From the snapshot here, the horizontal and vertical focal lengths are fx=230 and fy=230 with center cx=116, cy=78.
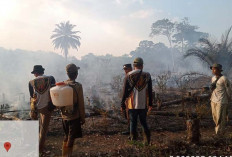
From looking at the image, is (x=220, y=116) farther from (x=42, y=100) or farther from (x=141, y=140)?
(x=42, y=100)

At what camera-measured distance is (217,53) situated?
1399 centimetres

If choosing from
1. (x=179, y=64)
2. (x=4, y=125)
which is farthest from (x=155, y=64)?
(x=4, y=125)

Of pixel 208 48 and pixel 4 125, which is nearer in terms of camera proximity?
pixel 4 125

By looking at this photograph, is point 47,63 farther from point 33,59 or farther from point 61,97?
point 61,97

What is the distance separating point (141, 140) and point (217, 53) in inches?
408

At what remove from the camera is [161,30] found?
2344 inches

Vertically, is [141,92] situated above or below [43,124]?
above

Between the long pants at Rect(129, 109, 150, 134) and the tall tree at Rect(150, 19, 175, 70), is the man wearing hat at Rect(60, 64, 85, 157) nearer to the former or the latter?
the long pants at Rect(129, 109, 150, 134)

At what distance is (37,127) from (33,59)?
121 ft

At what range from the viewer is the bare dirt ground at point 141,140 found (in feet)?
14.8

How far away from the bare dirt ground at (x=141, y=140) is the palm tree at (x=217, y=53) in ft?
22.0

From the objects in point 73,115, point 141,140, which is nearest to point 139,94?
point 141,140

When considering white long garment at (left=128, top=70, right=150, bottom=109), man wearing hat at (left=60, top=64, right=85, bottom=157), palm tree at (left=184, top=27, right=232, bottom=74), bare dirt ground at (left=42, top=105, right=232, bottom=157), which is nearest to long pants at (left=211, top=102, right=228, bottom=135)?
bare dirt ground at (left=42, top=105, right=232, bottom=157)

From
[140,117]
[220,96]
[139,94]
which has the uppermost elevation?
[139,94]
